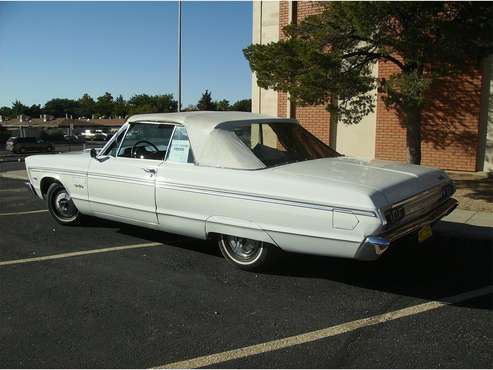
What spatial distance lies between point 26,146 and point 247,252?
40.5m

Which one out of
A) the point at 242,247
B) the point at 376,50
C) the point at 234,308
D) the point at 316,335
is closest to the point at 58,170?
the point at 242,247

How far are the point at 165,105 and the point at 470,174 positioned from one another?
9872 cm

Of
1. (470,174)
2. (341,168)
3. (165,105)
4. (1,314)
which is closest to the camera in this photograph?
(1,314)

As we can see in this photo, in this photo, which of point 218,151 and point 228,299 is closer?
point 228,299

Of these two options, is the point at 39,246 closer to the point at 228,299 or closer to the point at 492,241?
the point at 228,299

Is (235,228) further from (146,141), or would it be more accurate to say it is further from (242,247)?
(146,141)

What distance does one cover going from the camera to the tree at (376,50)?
25.4ft

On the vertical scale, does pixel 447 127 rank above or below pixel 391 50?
below

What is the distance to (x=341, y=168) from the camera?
15.5 feet

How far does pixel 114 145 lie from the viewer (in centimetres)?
601

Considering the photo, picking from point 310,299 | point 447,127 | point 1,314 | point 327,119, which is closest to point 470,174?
point 447,127

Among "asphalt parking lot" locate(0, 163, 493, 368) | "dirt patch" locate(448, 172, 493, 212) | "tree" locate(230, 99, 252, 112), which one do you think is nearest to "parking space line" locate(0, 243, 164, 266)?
"asphalt parking lot" locate(0, 163, 493, 368)

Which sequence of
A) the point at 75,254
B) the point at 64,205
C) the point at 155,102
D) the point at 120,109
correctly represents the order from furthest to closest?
the point at 120,109, the point at 155,102, the point at 64,205, the point at 75,254

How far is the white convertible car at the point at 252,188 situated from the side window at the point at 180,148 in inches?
0.5
